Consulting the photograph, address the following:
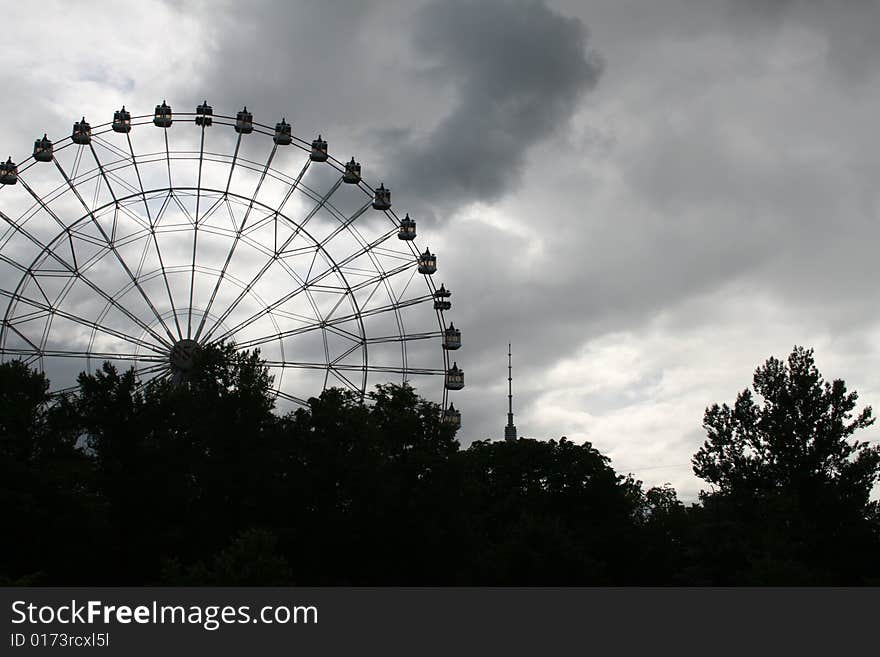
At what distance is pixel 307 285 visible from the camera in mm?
53312

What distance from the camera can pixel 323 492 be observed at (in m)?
47.1

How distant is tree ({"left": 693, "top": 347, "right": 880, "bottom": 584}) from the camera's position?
56375mm

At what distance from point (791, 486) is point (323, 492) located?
30811 millimetres

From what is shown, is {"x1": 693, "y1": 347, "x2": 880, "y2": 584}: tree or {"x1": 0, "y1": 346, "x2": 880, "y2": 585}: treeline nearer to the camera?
{"x1": 0, "y1": 346, "x2": 880, "y2": 585}: treeline

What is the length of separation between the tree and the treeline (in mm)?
108

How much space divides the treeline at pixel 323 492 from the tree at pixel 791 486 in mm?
108

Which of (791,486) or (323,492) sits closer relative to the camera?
(323,492)

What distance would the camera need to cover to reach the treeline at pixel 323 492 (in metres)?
39.2

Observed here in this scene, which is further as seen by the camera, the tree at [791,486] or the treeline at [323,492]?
the tree at [791,486]

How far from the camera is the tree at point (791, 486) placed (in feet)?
185
